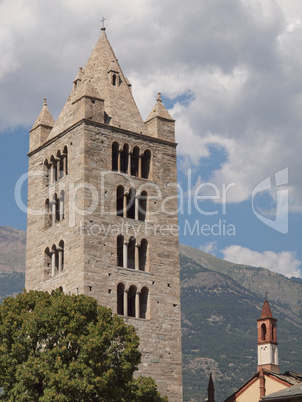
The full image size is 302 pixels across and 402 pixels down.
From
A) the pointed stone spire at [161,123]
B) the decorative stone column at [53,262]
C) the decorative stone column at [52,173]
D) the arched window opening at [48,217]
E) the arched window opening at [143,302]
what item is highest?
the pointed stone spire at [161,123]

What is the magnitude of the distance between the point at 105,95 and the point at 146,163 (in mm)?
5612

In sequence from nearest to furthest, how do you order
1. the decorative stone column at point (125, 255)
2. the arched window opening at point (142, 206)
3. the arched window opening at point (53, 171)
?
the decorative stone column at point (125, 255)
the arched window opening at point (142, 206)
the arched window opening at point (53, 171)

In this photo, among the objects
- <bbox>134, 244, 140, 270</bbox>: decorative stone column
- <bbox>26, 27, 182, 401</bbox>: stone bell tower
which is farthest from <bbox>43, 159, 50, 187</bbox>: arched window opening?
<bbox>134, 244, 140, 270</bbox>: decorative stone column

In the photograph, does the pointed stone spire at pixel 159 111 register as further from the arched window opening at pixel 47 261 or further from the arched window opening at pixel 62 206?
the arched window opening at pixel 47 261

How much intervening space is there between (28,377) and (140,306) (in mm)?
15967

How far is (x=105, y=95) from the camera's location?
65062 millimetres

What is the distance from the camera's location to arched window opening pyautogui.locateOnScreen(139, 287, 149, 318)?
6069cm

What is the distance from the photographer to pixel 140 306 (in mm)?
61094

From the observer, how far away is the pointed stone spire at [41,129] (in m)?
66.9

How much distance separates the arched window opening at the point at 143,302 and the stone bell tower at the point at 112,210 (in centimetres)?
7

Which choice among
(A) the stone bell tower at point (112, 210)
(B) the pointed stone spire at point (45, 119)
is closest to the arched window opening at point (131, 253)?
(A) the stone bell tower at point (112, 210)

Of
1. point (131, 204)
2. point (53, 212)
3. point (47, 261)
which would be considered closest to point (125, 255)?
point (131, 204)

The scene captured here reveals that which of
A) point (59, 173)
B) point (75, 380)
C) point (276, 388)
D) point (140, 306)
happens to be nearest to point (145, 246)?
point (140, 306)

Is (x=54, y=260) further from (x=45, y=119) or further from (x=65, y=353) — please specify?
(x=65, y=353)
